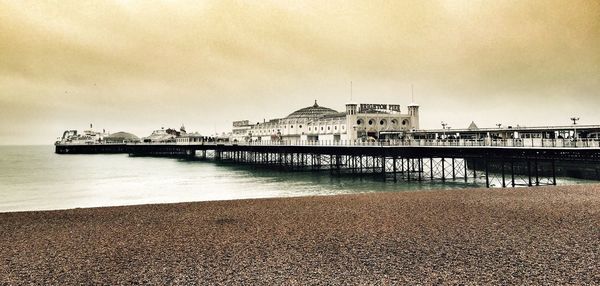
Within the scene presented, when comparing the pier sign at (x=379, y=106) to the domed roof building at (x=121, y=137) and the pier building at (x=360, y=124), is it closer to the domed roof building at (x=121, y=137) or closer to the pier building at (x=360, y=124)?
the pier building at (x=360, y=124)

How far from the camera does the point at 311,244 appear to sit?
9.75m

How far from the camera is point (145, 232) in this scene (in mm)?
11578

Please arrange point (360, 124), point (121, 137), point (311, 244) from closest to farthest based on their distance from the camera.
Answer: point (311, 244), point (360, 124), point (121, 137)

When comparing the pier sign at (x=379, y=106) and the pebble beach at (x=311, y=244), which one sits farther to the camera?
the pier sign at (x=379, y=106)

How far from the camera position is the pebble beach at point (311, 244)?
754 centimetres

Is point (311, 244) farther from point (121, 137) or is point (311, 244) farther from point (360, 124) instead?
point (121, 137)

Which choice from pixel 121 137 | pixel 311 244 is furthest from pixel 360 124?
pixel 121 137

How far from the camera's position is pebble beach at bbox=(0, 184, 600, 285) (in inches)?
297

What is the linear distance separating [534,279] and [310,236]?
508 cm

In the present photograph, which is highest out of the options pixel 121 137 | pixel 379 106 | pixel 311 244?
pixel 379 106

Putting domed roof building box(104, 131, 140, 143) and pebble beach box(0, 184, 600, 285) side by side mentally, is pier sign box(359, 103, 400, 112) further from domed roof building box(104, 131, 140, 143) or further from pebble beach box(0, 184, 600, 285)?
domed roof building box(104, 131, 140, 143)

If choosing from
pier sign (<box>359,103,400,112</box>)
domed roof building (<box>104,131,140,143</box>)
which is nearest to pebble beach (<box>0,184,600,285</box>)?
pier sign (<box>359,103,400,112</box>)

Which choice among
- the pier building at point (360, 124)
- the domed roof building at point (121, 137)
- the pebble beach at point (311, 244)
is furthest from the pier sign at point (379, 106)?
the domed roof building at point (121, 137)

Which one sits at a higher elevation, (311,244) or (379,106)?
(379,106)
